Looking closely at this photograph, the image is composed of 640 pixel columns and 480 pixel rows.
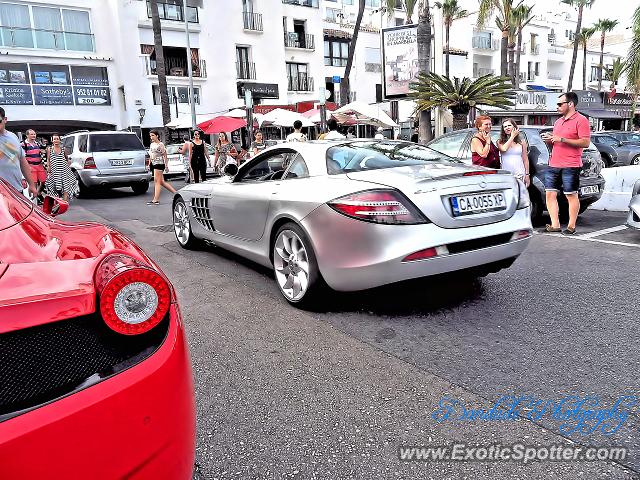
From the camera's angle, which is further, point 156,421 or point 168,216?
point 168,216

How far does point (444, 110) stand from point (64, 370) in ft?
40.6

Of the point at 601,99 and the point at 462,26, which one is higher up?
the point at 462,26

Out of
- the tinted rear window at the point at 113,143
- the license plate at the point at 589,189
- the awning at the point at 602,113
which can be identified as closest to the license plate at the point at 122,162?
the tinted rear window at the point at 113,143

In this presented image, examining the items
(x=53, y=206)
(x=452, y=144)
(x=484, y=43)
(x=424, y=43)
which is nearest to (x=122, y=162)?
(x=452, y=144)

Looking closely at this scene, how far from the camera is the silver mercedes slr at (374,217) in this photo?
3.30m

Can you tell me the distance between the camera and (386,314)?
145 inches

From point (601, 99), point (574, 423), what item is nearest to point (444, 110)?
point (574, 423)

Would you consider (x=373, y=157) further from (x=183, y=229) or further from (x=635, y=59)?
(x=635, y=59)

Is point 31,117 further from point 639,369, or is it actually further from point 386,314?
point 639,369

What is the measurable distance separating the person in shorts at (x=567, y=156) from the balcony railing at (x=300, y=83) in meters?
28.8

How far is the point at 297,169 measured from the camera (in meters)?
4.18

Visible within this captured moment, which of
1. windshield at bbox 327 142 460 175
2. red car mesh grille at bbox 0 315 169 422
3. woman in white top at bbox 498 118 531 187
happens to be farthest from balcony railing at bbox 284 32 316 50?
red car mesh grille at bbox 0 315 169 422

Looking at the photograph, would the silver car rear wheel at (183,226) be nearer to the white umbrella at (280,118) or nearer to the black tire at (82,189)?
the black tire at (82,189)

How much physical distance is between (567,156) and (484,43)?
43488mm
